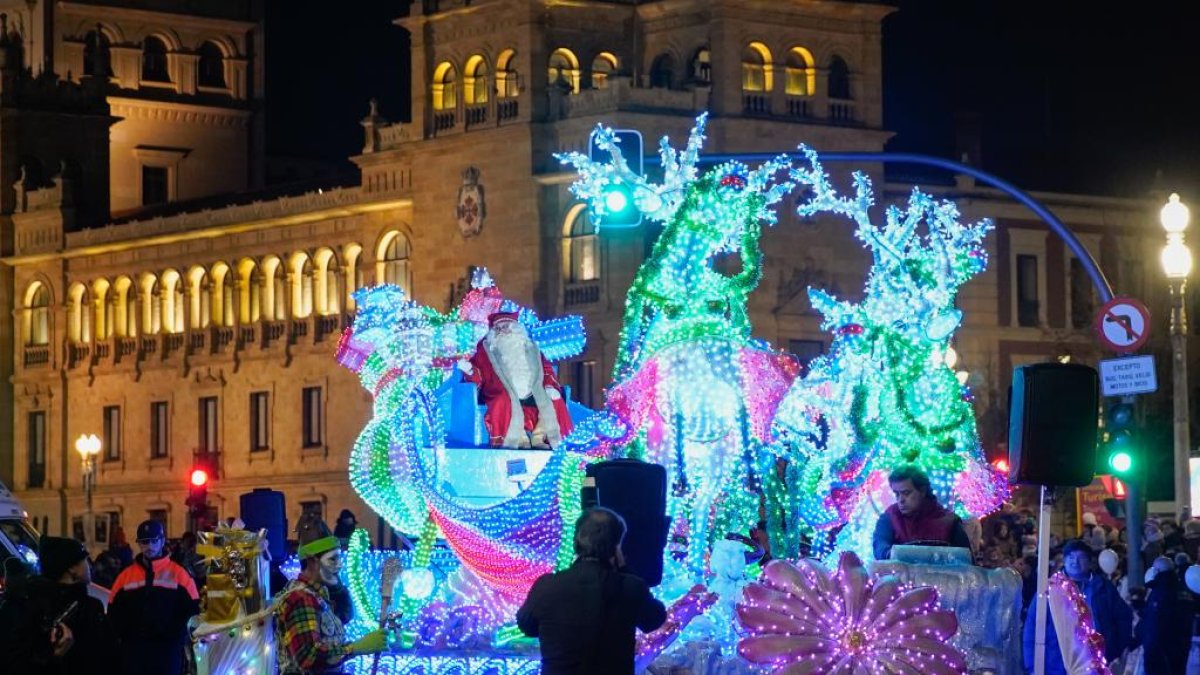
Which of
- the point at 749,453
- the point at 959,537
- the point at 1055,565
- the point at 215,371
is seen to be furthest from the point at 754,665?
the point at 215,371

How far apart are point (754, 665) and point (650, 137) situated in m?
41.7

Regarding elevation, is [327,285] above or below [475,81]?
below

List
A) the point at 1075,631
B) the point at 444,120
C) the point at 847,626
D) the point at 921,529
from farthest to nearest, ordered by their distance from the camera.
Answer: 1. the point at 444,120
2. the point at 921,529
3. the point at 1075,631
4. the point at 847,626

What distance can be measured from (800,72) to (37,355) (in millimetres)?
24696

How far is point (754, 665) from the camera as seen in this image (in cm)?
1638

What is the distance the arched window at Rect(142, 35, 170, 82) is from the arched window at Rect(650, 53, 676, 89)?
80.6 ft

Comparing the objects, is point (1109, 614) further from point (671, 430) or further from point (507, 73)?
point (507, 73)

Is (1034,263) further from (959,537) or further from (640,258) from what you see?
(959,537)

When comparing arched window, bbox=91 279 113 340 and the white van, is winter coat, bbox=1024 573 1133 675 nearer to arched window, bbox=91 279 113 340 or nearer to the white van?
the white van

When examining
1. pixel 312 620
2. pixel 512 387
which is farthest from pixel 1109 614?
pixel 312 620

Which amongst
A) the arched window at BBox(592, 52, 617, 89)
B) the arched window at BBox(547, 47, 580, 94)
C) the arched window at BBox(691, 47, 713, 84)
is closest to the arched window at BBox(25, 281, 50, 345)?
the arched window at BBox(547, 47, 580, 94)

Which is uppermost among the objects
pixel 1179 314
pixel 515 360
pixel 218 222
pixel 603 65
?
pixel 603 65

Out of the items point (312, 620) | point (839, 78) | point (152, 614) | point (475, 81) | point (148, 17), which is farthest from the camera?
point (148, 17)

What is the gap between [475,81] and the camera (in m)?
61.0
